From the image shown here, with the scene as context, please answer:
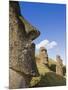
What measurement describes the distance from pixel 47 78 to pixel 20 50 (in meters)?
0.37

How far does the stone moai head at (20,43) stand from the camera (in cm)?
178

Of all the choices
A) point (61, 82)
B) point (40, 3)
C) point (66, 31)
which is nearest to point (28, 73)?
point (61, 82)

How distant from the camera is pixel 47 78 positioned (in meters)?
1.84

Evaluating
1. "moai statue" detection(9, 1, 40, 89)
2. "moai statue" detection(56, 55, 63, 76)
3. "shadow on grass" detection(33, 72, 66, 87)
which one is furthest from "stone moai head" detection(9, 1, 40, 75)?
"moai statue" detection(56, 55, 63, 76)

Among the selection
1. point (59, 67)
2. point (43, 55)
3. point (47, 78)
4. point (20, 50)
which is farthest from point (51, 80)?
point (20, 50)

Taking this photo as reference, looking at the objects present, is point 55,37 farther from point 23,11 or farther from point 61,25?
point 23,11

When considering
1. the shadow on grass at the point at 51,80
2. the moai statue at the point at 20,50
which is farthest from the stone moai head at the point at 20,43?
the shadow on grass at the point at 51,80

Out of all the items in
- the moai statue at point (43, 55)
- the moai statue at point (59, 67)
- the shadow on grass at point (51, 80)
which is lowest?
the shadow on grass at point (51, 80)

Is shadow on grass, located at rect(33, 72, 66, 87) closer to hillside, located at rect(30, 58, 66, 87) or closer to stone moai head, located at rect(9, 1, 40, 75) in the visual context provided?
hillside, located at rect(30, 58, 66, 87)

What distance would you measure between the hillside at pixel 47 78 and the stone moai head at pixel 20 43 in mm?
62

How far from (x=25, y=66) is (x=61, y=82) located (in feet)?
1.27

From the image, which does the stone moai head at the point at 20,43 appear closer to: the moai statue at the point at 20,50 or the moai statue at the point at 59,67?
the moai statue at the point at 20,50

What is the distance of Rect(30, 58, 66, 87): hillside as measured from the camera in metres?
1.82

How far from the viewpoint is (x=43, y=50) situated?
1.84 metres
